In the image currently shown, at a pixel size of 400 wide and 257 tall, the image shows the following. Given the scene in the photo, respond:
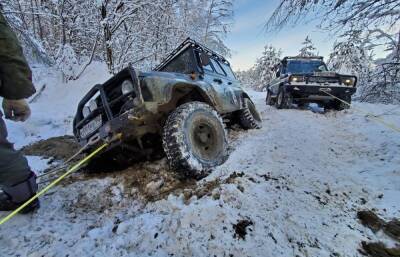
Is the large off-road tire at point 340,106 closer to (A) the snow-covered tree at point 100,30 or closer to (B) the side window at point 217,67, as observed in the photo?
(B) the side window at point 217,67

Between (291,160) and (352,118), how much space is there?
4.41 metres

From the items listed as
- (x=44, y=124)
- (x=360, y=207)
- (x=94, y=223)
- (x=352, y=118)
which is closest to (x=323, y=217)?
(x=360, y=207)

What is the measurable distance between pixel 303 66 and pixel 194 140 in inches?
304

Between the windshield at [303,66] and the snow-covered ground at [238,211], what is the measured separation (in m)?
5.77

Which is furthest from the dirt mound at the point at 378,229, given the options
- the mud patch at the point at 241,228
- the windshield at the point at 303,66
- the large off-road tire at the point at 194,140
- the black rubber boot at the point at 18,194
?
the windshield at the point at 303,66

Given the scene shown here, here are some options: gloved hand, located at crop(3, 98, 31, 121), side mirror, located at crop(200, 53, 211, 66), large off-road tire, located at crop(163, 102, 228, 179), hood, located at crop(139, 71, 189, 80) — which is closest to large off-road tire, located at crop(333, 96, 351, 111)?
side mirror, located at crop(200, 53, 211, 66)

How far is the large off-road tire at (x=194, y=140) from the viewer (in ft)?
9.43

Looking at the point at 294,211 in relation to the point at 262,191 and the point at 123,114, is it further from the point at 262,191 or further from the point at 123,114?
the point at 123,114

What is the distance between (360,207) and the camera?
2332 mm

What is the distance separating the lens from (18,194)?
7.55 feet

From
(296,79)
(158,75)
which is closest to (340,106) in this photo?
(296,79)

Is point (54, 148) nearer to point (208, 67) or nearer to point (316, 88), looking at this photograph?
point (208, 67)

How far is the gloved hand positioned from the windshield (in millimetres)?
8699

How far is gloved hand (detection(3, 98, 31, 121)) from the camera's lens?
217cm
